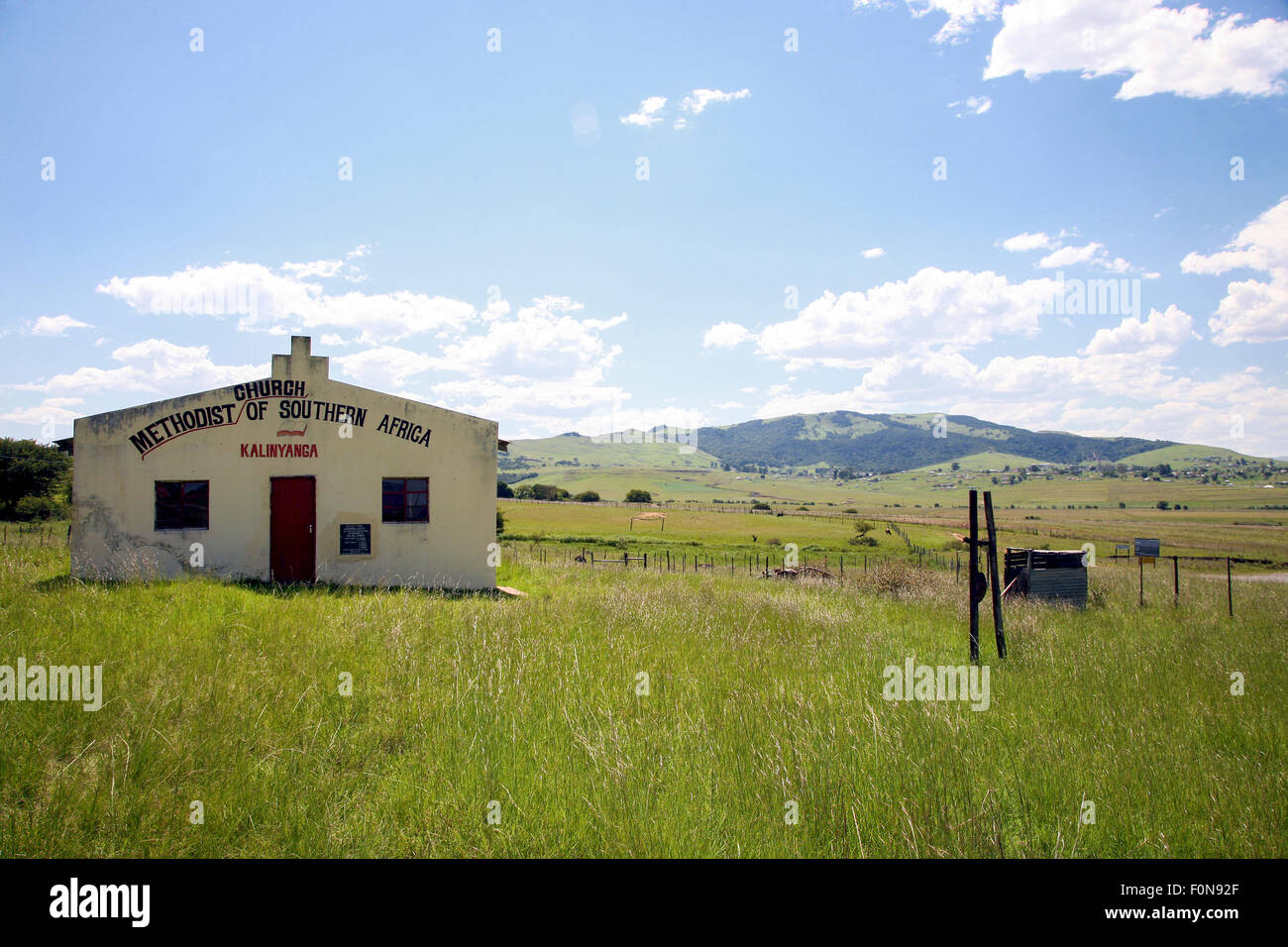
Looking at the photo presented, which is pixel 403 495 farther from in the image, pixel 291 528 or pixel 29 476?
pixel 29 476

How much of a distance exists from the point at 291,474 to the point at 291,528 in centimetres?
149

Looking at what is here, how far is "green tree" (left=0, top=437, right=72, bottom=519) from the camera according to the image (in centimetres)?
4297

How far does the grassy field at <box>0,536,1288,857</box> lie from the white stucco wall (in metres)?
7.33

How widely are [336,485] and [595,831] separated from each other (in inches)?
619

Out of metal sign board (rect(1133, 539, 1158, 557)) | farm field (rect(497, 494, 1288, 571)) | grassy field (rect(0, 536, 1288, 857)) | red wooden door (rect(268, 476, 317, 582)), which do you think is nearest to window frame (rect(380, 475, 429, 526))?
red wooden door (rect(268, 476, 317, 582))

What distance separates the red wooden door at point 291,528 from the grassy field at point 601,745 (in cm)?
716

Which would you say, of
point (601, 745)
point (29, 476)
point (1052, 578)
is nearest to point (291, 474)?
point (601, 745)

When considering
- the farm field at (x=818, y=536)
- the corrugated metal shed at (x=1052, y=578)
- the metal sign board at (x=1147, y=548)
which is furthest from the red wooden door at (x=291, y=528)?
the farm field at (x=818, y=536)

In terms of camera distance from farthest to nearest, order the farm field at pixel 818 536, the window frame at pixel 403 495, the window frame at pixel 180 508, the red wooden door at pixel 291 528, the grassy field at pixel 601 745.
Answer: the farm field at pixel 818 536, the window frame at pixel 403 495, the red wooden door at pixel 291 528, the window frame at pixel 180 508, the grassy field at pixel 601 745

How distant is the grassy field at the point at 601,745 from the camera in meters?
4.23

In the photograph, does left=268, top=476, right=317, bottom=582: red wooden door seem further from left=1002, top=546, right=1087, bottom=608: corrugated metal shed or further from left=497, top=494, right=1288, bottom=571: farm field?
left=497, top=494, right=1288, bottom=571: farm field

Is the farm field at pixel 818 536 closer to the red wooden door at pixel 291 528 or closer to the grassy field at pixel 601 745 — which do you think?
the red wooden door at pixel 291 528

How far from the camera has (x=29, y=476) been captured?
1734 inches
